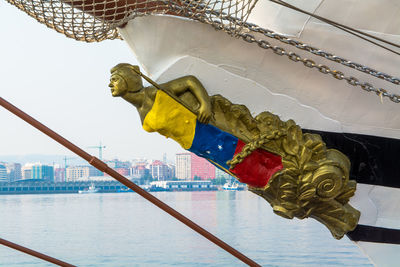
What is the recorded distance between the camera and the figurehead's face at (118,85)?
79.5 inches

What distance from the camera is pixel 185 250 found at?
1772 cm

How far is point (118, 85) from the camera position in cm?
202

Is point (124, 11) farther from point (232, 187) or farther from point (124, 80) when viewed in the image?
point (232, 187)

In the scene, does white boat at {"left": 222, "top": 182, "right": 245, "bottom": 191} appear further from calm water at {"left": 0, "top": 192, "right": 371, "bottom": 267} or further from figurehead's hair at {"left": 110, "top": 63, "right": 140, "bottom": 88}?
figurehead's hair at {"left": 110, "top": 63, "right": 140, "bottom": 88}

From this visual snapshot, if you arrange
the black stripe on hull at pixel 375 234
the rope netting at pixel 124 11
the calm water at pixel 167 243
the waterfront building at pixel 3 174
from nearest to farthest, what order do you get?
the rope netting at pixel 124 11
the black stripe on hull at pixel 375 234
the calm water at pixel 167 243
the waterfront building at pixel 3 174

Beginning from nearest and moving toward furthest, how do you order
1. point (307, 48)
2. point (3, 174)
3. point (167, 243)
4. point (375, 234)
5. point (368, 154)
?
point (307, 48) < point (368, 154) < point (375, 234) < point (167, 243) < point (3, 174)

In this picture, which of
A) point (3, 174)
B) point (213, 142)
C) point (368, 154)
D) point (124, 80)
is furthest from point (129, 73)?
point (3, 174)

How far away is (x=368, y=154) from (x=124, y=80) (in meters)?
0.83

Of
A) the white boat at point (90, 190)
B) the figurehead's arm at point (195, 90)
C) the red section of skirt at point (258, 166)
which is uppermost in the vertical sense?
the figurehead's arm at point (195, 90)

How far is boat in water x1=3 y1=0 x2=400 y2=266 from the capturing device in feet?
6.53

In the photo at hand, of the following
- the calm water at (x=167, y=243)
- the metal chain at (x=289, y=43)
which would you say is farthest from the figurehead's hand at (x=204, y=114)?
the calm water at (x=167, y=243)

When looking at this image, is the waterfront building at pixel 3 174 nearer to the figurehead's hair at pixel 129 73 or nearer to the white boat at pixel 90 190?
the white boat at pixel 90 190

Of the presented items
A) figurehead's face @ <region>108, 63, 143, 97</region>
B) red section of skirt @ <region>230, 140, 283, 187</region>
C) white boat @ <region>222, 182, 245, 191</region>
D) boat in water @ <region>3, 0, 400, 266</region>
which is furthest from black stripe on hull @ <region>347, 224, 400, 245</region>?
white boat @ <region>222, 182, 245, 191</region>

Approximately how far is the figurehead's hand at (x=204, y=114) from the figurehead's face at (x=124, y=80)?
0.64 ft
